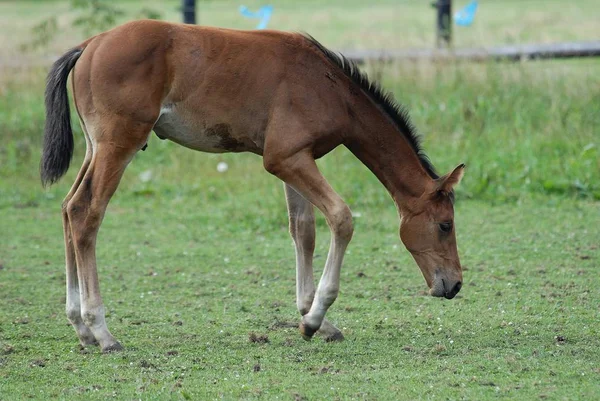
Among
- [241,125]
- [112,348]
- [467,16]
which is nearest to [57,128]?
[241,125]

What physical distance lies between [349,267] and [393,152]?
7.04ft

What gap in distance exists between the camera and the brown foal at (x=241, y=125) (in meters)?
5.97

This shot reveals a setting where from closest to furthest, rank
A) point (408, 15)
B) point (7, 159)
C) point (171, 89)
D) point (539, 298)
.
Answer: point (171, 89) < point (539, 298) < point (7, 159) < point (408, 15)

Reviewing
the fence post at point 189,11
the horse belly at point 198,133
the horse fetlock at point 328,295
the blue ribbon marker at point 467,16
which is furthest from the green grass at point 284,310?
the blue ribbon marker at point 467,16

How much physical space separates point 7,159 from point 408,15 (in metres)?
15.4

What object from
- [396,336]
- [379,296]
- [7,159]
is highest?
[396,336]

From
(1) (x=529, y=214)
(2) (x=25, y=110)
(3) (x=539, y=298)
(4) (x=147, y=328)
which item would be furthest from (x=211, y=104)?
(2) (x=25, y=110)

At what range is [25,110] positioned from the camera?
13.1m

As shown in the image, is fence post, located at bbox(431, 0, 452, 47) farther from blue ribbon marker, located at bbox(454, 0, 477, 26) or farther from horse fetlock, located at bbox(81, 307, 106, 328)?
horse fetlock, located at bbox(81, 307, 106, 328)

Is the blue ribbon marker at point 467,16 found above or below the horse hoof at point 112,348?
below

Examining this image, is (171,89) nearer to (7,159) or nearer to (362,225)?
(362,225)

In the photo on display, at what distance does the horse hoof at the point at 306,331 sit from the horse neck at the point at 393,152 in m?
1.06

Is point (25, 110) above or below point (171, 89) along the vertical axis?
below

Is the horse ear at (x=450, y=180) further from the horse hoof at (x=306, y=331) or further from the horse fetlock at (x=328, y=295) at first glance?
the horse hoof at (x=306, y=331)
